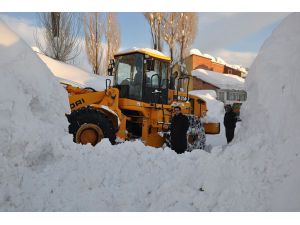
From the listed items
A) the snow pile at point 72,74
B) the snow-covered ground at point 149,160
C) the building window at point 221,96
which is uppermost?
the snow pile at point 72,74

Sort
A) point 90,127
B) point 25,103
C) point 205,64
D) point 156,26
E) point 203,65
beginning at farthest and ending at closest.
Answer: point 205,64 → point 203,65 → point 156,26 → point 90,127 → point 25,103

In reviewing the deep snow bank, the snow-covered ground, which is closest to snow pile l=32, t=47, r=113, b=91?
the deep snow bank

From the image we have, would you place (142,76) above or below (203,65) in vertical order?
below

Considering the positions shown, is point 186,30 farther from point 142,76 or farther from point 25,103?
point 25,103

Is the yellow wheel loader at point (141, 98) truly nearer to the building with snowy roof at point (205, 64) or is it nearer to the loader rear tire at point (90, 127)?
the loader rear tire at point (90, 127)

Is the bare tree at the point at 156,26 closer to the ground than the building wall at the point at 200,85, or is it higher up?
higher up

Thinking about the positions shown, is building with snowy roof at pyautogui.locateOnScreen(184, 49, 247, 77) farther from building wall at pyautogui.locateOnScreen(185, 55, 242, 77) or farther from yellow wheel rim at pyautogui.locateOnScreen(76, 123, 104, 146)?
yellow wheel rim at pyautogui.locateOnScreen(76, 123, 104, 146)

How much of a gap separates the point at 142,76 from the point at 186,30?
16.7 metres

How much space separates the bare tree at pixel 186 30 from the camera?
2373 cm

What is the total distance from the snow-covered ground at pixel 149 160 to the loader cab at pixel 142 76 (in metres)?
3.40

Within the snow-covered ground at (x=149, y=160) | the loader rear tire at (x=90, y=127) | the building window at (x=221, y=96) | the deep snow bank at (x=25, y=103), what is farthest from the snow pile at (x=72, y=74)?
the snow-covered ground at (x=149, y=160)

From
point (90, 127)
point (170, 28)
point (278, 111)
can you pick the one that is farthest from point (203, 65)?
point (278, 111)

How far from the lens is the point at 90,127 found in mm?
7418

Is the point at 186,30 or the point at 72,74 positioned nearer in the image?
the point at 72,74
